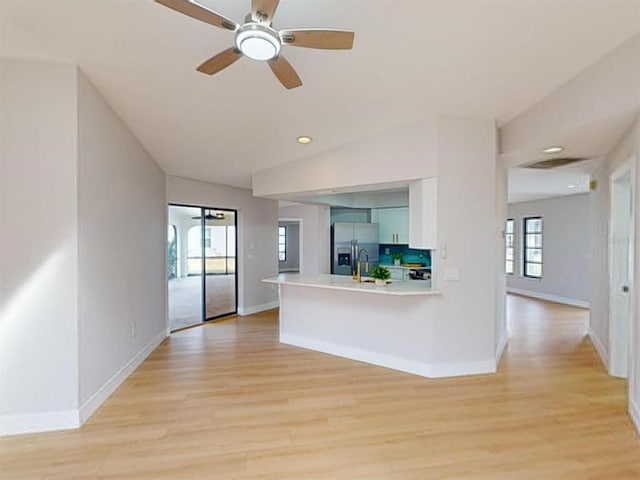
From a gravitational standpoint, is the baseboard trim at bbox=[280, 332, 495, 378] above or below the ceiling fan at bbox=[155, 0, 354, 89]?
below

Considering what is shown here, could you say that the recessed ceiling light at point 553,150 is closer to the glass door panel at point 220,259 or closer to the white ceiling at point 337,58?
the white ceiling at point 337,58

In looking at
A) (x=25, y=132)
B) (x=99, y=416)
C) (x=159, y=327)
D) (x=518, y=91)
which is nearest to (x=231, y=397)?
(x=99, y=416)

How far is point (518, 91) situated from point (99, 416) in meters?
4.33

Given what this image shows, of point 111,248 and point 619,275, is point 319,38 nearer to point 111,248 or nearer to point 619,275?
point 111,248

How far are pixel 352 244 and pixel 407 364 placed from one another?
4.14 metres

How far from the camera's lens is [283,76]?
221 centimetres

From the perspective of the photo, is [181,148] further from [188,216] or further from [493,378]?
[493,378]

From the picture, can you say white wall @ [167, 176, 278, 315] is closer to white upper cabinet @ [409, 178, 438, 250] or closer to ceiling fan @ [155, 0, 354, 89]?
white upper cabinet @ [409, 178, 438, 250]

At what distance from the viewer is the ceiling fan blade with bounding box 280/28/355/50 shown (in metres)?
1.82

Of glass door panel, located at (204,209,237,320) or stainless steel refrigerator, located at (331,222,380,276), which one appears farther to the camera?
stainless steel refrigerator, located at (331,222,380,276)

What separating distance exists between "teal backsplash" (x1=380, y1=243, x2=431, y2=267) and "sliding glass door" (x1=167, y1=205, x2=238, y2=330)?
3.26 meters

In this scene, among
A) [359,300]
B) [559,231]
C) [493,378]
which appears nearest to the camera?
[493,378]

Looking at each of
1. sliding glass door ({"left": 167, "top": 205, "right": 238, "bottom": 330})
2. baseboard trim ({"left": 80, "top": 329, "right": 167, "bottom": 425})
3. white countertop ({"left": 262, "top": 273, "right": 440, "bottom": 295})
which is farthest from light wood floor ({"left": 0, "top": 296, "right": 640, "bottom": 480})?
sliding glass door ({"left": 167, "top": 205, "right": 238, "bottom": 330})

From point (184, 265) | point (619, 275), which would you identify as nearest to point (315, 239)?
point (184, 265)
